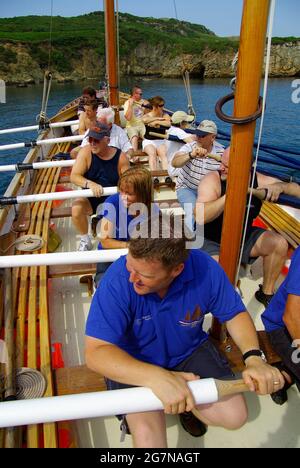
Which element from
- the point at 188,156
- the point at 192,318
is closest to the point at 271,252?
the point at 188,156

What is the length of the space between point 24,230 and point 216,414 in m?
2.97

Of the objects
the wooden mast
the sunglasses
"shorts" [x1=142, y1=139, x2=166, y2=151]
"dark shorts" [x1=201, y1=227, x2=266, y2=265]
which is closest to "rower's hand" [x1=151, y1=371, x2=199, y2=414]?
"dark shorts" [x1=201, y1=227, x2=266, y2=265]

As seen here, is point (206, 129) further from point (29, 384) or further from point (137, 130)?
point (137, 130)

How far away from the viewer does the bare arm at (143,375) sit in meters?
1.41

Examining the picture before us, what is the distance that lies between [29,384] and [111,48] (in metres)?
7.41

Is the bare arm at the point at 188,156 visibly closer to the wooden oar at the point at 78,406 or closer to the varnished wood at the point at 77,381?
the varnished wood at the point at 77,381

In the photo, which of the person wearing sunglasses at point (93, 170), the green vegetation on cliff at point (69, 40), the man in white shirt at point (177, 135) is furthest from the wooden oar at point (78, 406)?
the green vegetation on cliff at point (69, 40)

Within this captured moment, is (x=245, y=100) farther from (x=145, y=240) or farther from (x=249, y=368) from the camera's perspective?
(x=249, y=368)

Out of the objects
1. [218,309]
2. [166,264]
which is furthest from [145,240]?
[218,309]

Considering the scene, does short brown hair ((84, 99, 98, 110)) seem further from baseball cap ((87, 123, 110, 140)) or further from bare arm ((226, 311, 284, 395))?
bare arm ((226, 311, 284, 395))

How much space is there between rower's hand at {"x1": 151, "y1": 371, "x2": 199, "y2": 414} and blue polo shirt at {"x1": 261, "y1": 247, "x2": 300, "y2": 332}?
0.83m

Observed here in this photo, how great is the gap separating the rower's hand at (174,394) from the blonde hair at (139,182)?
63.6 inches

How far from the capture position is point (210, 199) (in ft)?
9.86

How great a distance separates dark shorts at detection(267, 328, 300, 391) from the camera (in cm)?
205
